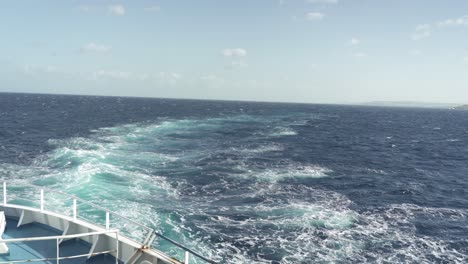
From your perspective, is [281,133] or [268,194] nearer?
[268,194]

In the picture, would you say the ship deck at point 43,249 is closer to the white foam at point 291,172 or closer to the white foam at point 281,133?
the white foam at point 291,172

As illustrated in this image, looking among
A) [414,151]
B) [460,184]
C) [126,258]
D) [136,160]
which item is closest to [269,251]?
[126,258]

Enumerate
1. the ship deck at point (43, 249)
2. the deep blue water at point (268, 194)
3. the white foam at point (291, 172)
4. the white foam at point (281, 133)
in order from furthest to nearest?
the white foam at point (281, 133) < the white foam at point (291, 172) < the deep blue water at point (268, 194) < the ship deck at point (43, 249)

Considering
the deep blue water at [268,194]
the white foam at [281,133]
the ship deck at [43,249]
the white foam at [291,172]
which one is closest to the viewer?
the ship deck at [43,249]

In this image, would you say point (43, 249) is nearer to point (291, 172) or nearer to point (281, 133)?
point (291, 172)

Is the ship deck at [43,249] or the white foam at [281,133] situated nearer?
the ship deck at [43,249]

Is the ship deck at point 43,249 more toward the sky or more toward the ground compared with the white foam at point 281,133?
more toward the sky

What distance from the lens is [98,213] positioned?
60.8 ft

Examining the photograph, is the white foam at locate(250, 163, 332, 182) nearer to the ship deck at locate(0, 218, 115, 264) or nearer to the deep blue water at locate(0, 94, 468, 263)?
the deep blue water at locate(0, 94, 468, 263)

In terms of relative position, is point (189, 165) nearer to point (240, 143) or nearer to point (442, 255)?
point (240, 143)

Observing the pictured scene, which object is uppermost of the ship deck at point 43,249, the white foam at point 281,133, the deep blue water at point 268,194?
the ship deck at point 43,249

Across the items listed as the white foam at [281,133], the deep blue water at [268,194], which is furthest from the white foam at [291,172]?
the white foam at [281,133]

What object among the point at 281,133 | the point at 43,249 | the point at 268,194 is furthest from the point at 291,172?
the point at 281,133

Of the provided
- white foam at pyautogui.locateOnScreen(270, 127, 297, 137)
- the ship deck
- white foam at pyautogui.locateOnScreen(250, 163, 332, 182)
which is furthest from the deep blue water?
white foam at pyautogui.locateOnScreen(270, 127, 297, 137)
